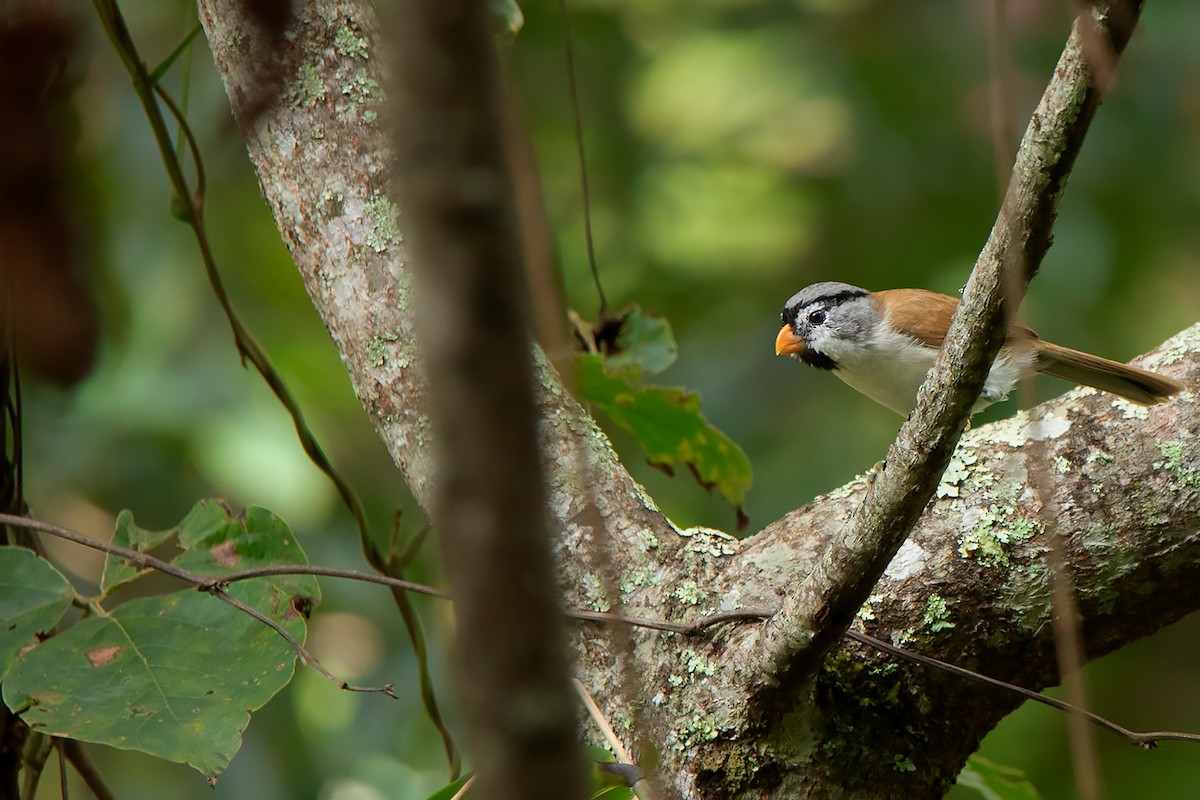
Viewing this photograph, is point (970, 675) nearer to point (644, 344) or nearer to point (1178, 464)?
point (1178, 464)

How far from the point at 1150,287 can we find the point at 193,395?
459 cm

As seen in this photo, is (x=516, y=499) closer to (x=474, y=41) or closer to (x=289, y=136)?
(x=474, y=41)

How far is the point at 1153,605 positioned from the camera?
2.09 meters

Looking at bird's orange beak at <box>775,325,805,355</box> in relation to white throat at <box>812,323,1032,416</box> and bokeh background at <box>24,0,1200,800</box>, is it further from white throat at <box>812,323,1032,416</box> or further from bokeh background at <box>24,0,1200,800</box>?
bokeh background at <box>24,0,1200,800</box>

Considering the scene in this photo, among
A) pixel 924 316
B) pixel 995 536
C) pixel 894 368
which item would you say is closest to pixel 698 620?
pixel 995 536

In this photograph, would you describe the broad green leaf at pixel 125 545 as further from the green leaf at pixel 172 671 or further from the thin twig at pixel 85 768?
the thin twig at pixel 85 768

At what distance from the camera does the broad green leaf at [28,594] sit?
6.77 ft

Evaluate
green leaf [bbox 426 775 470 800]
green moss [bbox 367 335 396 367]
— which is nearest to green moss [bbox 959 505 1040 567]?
green leaf [bbox 426 775 470 800]

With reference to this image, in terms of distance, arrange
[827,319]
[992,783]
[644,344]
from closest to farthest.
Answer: [992,783]
[644,344]
[827,319]

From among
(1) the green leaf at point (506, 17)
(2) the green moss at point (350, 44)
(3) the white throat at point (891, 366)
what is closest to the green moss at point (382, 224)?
(2) the green moss at point (350, 44)

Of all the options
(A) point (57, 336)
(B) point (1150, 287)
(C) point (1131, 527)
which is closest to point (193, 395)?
(A) point (57, 336)

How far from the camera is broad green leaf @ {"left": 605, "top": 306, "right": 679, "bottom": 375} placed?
3.04 meters

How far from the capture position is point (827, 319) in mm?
3986

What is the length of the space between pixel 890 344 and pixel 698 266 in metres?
2.34
